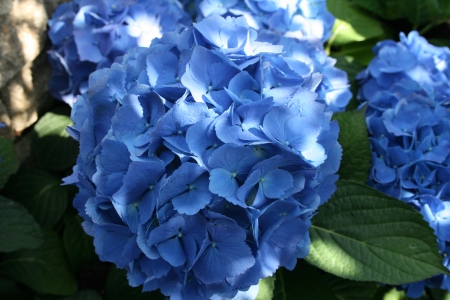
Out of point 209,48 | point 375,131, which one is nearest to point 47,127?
point 209,48

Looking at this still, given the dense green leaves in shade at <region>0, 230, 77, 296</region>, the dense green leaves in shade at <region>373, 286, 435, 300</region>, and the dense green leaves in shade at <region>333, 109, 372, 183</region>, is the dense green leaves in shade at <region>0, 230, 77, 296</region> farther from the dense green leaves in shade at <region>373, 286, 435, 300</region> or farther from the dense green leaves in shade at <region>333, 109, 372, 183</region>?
the dense green leaves in shade at <region>373, 286, 435, 300</region>

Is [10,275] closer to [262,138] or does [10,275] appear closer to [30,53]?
[30,53]

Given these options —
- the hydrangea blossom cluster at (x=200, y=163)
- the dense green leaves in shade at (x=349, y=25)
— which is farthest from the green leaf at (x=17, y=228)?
the dense green leaves in shade at (x=349, y=25)

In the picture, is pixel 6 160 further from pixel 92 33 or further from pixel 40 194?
pixel 92 33

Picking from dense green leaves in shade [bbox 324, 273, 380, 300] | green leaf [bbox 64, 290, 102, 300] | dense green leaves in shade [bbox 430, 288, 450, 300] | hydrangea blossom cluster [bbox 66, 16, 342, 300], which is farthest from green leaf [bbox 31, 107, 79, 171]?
dense green leaves in shade [bbox 430, 288, 450, 300]

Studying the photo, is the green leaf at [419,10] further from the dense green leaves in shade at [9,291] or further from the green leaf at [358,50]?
the dense green leaves in shade at [9,291]

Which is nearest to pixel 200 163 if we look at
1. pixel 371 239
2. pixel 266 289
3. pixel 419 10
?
pixel 266 289
